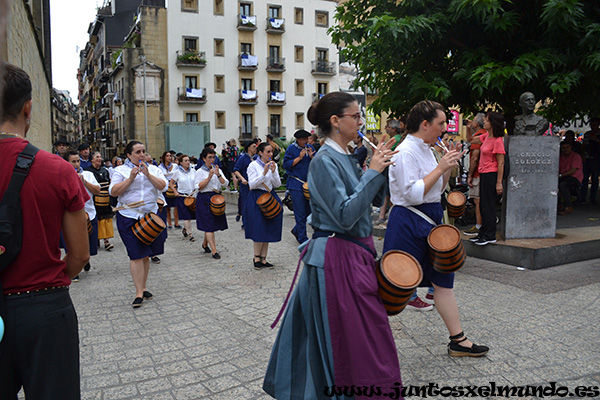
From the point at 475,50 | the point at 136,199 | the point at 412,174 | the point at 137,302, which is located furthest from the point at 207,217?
the point at 475,50

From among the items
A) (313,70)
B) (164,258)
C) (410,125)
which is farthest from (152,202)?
(313,70)

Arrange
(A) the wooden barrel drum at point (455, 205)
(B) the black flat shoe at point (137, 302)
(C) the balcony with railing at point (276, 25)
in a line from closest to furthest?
(A) the wooden barrel drum at point (455, 205) → (B) the black flat shoe at point (137, 302) → (C) the balcony with railing at point (276, 25)

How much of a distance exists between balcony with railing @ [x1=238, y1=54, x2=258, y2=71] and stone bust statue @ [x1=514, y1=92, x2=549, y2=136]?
3902 cm

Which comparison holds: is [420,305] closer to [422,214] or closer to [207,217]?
[422,214]

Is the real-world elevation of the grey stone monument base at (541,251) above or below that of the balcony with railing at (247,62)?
below

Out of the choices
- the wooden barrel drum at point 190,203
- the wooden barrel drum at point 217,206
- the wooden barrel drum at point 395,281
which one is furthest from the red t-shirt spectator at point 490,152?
the wooden barrel drum at point 190,203

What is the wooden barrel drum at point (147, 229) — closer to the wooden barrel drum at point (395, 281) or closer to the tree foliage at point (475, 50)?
the wooden barrel drum at point (395, 281)

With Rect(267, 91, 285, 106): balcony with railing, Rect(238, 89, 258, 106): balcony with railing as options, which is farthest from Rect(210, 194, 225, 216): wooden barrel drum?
Rect(267, 91, 285, 106): balcony with railing

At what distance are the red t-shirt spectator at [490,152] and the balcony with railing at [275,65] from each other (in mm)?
39855

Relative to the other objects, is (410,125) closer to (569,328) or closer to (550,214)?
(569,328)

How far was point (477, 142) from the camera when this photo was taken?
7914 mm

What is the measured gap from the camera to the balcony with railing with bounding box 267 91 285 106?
150 feet

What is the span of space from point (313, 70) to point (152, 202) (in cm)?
4262

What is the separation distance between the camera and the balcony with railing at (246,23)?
4409 centimetres
